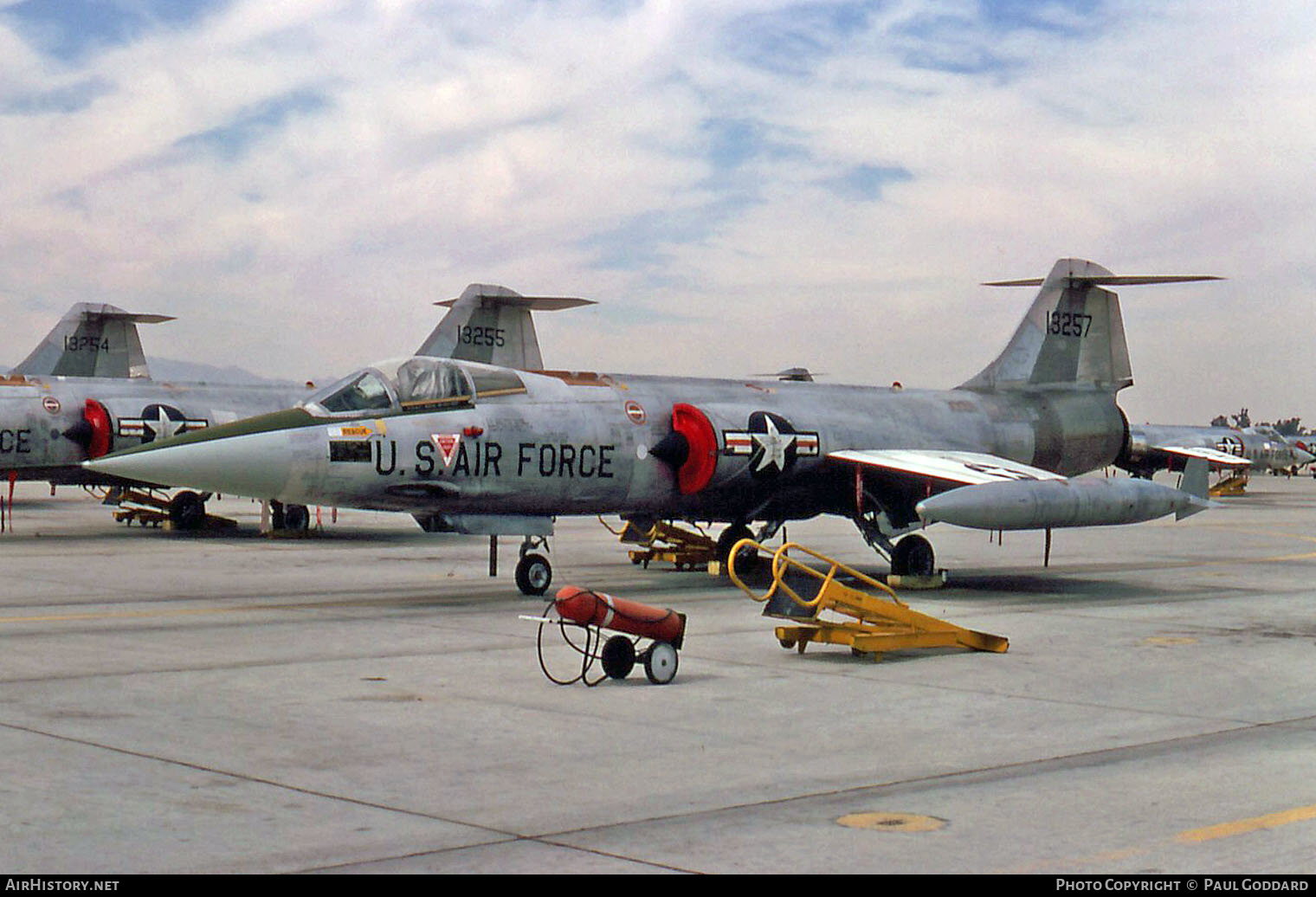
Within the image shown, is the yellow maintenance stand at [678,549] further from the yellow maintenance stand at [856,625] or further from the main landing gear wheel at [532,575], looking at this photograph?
the yellow maintenance stand at [856,625]

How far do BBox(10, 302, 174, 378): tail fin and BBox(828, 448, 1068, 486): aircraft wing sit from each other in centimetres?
2313

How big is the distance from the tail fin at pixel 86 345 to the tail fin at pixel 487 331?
955cm

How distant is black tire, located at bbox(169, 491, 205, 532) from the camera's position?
95.1ft

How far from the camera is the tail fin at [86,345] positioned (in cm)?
3619

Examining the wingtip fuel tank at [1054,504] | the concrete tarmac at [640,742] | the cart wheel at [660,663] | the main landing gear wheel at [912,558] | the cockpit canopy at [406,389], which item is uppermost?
the cockpit canopy at [406,389]

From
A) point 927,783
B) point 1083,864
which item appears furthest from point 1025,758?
point 1083,864

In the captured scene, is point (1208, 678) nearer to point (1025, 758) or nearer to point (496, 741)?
point (1025, 758)

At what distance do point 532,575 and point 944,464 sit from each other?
17.4 ft

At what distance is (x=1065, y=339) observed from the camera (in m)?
21.9

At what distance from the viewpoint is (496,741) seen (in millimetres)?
8148

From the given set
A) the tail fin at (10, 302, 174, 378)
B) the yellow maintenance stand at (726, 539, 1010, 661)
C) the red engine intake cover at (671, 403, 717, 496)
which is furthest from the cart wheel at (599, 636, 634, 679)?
the tail fin at (10, 302, 174, 378)

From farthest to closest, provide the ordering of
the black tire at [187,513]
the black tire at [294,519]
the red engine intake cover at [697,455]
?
the black tire at [187,513] < the black tire at [294,519] < the red engine intake cover at [697,455]

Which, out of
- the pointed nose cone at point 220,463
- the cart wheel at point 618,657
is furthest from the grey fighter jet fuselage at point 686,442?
the cart wheel at point 618,657

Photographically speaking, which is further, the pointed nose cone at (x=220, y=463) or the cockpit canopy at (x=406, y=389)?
the cockpit canopy at (x=406, y=389)
